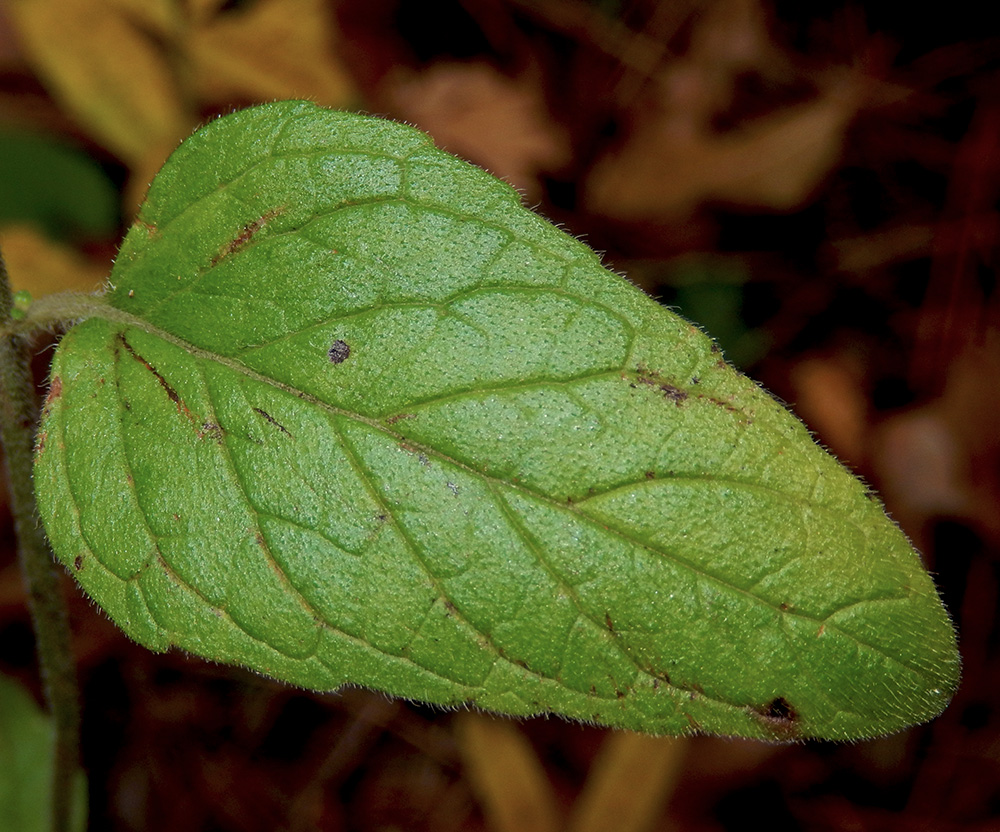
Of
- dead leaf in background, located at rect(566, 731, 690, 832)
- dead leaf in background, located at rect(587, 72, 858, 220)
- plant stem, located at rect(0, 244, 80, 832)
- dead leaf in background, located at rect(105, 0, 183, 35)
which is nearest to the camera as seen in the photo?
plant stem, located at rect(0, 244, 80, 832)

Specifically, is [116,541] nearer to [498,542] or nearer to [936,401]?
[498,542]

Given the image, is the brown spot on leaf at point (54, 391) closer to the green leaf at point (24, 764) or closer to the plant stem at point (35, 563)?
the plant stem at point (35, 563)

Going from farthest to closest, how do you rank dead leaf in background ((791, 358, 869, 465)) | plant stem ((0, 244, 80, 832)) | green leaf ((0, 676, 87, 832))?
dead leaf in background ((791, 358, 869, 465))
green leaf ((0, 676, 87, 832))
plant stem ((0, 244, 80, 832))

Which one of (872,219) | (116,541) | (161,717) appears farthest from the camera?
(872,219)

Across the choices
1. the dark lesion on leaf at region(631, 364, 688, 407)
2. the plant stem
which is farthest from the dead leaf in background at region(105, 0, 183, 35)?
the dark lesion on leaf at region(631, 364, 688, 407)

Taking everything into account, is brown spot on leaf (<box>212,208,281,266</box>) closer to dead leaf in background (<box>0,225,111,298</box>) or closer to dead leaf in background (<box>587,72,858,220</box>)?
dead leaf in background (<box>0,225,111,298</box>)

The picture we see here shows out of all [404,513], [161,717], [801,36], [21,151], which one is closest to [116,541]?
[404,513]

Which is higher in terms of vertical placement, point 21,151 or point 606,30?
point 606,30
